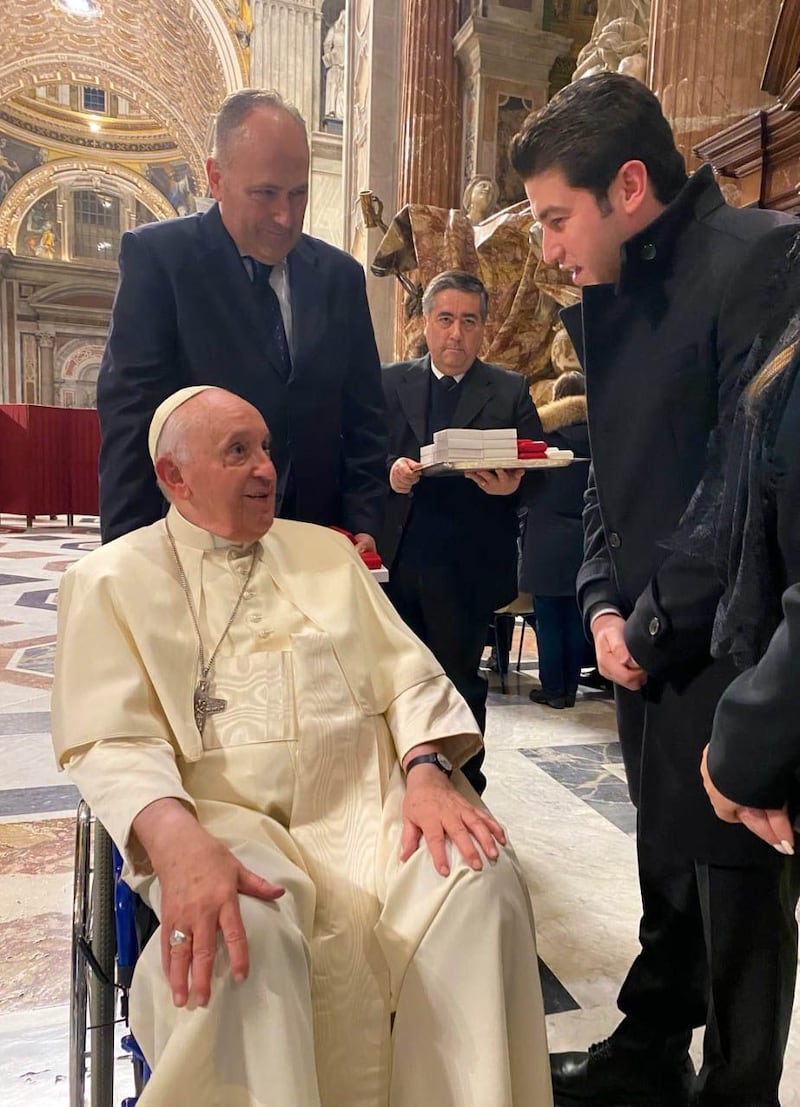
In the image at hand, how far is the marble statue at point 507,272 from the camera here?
21.0 feet

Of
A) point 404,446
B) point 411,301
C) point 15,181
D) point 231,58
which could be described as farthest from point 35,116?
point 404,446

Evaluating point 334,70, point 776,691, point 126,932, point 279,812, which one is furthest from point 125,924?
point 334,70

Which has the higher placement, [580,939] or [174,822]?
[174,822]

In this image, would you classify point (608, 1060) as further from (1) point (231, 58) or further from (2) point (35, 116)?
(2) point (35, 116)

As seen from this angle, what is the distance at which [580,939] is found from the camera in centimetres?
221

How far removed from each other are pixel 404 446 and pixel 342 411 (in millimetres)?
682

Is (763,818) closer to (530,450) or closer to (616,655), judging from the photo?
(616,655)

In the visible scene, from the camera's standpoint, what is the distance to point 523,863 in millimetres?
2625

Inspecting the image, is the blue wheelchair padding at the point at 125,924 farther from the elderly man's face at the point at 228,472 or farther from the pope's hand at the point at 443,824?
the elderly man's face at the point at 228,472

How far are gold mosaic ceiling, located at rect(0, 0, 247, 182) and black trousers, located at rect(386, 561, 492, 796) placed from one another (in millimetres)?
15604

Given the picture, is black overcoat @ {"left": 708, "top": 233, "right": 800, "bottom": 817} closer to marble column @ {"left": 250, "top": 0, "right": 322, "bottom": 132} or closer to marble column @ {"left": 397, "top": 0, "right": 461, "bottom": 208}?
marble column @ {"left": 397, "top": 0, "right": 461, "bottom": 208}

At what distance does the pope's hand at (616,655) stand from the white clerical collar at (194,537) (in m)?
0.67

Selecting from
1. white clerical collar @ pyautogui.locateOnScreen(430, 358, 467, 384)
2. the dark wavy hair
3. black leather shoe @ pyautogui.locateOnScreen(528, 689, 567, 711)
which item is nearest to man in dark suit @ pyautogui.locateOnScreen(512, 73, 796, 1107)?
the dark wavy hair

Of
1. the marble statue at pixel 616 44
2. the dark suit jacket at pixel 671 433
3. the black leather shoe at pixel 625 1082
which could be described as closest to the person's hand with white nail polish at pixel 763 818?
the dark suit jacket at pixel 671 433
